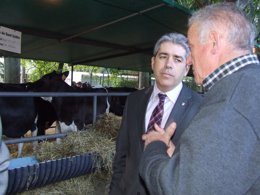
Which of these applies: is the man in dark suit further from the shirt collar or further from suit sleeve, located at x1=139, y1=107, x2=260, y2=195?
suit sleeve, located at x1=139, y1=107, x2=260, y2=195

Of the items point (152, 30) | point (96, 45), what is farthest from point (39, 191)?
point (96, 45)

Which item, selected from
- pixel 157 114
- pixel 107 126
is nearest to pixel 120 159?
pixel 157 114

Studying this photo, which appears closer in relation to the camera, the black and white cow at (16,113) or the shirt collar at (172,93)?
the shirt collar at (172,93)

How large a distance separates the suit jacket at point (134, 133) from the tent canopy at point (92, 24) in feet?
7.01

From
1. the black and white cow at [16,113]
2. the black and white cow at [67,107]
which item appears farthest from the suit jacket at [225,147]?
the black and white cow at [67,107]

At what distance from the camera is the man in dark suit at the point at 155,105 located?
215 centimetres

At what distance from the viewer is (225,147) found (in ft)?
3.24

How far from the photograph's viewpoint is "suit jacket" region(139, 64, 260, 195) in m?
0.99

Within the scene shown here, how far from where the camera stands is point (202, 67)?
1284mm

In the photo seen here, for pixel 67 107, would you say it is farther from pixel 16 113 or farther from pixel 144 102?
pixel 144 102

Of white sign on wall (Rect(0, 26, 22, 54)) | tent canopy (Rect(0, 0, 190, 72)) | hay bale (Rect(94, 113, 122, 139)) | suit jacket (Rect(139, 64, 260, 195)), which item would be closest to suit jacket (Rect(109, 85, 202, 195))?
suit jacket (Rect(139, 64, 260, 195))

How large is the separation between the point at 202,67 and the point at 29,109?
4964mm

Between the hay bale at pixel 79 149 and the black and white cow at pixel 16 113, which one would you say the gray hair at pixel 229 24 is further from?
the black and white cow at pixel 16 113

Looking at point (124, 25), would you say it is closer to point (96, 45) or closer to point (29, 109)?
point (96, 45)
